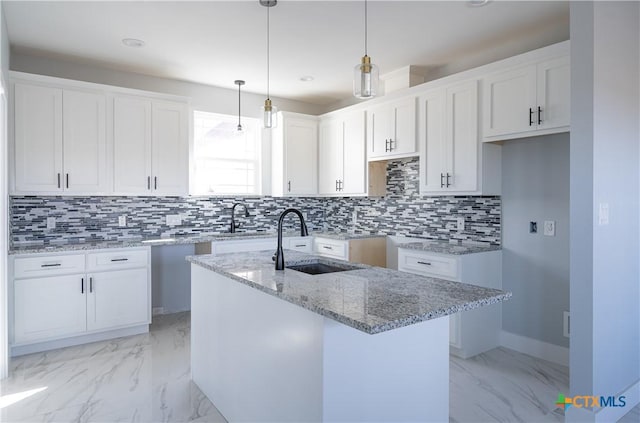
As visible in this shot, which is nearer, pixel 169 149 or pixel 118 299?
pixel 118 299

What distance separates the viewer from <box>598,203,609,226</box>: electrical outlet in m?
2.25

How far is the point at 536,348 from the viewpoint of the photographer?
3352 millimetres

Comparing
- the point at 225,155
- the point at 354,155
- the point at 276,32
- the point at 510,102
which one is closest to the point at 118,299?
the point at 225,155

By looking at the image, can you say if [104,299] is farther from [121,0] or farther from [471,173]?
[471,173]

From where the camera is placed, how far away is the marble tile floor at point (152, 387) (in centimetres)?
244

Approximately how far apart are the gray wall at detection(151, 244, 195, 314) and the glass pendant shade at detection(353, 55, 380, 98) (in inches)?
127

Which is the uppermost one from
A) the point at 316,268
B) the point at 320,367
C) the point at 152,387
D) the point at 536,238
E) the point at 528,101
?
the point at 528,101

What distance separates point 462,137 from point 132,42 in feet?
9.65

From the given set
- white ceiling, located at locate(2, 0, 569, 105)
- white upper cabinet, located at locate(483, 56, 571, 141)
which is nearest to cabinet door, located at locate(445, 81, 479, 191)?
white upper cabinet, located at locate(483, 56, 571, 141)

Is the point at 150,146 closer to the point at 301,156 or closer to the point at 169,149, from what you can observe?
the point at 169,149

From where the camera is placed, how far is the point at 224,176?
5.04m

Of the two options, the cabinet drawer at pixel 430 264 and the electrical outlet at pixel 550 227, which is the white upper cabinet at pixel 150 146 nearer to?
the cabinet drawer at pixel 430 264

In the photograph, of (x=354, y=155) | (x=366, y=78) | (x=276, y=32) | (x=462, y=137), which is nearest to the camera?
(x=366, y=78)

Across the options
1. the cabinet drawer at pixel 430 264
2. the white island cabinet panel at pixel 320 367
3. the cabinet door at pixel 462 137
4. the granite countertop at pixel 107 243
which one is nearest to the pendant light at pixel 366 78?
the white island cabinet panel at pixel 320 367
